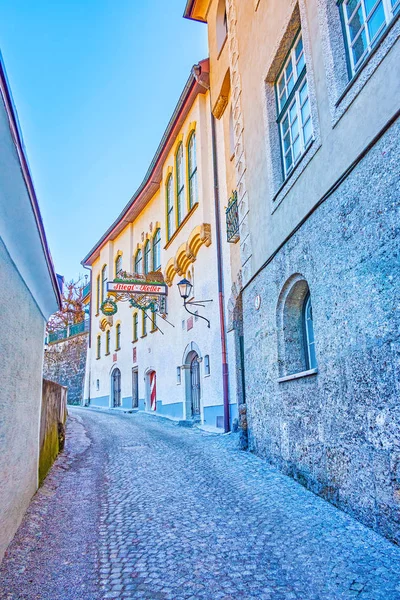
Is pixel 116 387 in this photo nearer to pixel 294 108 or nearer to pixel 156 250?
pixel 156 250

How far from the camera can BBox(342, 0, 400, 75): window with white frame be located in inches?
181

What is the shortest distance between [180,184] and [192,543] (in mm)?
13504

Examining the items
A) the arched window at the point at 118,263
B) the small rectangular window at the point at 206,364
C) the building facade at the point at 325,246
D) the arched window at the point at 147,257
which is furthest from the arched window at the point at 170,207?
the building facade at the point at 325,246

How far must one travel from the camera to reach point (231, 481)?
6.39m

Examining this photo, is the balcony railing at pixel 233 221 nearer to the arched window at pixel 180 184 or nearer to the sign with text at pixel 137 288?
the arched window at pixel 180 184

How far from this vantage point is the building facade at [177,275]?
12.6 metres

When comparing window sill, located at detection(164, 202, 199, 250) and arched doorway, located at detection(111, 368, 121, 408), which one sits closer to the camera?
window sill, located at detection(164, 202, 199, 250)

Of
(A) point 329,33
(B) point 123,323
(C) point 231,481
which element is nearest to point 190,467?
(C) point 231,481

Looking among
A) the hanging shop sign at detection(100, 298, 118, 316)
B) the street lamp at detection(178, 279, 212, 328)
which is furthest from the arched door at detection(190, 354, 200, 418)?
the hanging shop sign at detection(100, 298, 118, 316)

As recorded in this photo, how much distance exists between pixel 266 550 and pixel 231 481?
2.42m

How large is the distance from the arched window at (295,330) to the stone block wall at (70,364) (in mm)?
24649

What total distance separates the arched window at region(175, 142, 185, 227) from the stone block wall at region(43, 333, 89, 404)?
1627cm

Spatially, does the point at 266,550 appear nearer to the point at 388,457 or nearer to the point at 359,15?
the point at 388,457

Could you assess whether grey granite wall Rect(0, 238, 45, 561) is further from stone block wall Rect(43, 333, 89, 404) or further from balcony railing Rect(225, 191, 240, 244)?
stone block wall Rect(43, 333, 89, 404)
